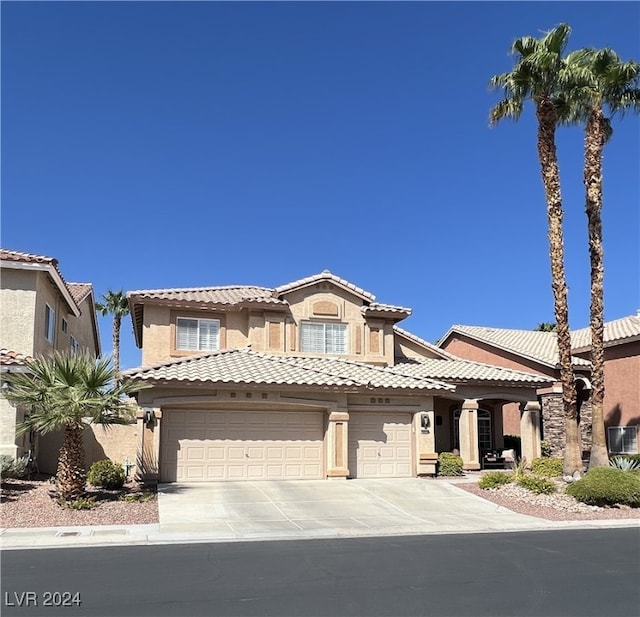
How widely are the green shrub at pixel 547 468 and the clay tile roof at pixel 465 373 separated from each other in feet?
13.3

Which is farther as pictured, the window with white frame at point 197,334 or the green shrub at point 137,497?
the window with white frame at point 197,334

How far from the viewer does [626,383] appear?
1170 inches

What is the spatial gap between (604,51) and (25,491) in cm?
2166

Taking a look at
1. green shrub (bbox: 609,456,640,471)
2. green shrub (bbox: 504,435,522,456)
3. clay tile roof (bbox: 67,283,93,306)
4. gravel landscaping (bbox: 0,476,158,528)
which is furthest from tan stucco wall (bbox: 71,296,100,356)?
green shrub (bbox: 609,456,640,471)

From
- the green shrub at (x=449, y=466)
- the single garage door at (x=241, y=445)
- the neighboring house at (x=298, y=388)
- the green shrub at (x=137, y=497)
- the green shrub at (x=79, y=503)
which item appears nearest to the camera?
the green shrub at (x=79, y=503)

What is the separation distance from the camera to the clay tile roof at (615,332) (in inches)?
1172

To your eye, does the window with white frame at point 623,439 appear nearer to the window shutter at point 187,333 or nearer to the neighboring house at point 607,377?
the neighboring house at point 607,377

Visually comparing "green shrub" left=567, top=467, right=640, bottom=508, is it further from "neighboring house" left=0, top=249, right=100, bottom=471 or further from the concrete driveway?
"neighboring house" left=0, top=249, right=100, bottom=471

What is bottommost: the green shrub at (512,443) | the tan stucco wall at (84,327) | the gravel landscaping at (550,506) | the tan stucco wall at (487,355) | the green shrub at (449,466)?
the gravel landscaping at (550,506)

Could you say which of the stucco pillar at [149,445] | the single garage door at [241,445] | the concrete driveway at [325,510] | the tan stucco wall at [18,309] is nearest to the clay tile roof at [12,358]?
the tan stucco wall at [18,309]

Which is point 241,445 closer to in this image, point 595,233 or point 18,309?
point 18,309

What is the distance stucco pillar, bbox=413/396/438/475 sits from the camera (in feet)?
76.0

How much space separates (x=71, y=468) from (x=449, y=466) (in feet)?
41.9

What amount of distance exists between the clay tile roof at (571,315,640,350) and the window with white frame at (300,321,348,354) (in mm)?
12113
